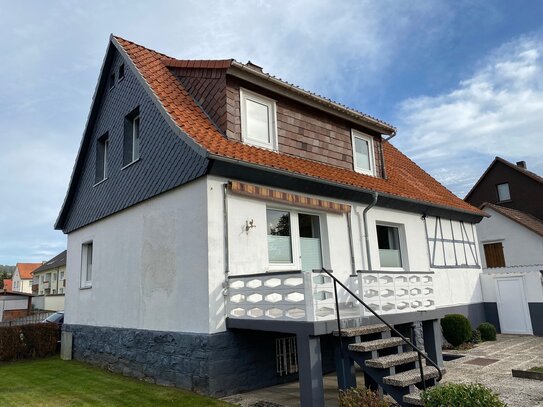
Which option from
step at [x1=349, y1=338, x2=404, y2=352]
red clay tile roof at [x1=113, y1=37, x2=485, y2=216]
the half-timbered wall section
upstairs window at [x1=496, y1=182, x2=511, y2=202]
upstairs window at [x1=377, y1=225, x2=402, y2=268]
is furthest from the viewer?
upstairs window at [x1=496, y1=182, x2=511, y2=202]

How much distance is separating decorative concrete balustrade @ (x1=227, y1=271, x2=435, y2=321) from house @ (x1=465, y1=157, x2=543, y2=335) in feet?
23.2

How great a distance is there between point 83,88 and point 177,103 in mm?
5833

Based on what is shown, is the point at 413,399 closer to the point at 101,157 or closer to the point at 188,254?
the point at 188,254

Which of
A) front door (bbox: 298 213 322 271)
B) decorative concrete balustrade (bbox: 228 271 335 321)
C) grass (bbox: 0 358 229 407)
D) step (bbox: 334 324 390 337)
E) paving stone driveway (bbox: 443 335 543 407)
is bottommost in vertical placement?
paving stone driveway (bbox: 443 335 543 407)

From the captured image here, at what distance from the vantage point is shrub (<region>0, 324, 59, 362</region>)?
12.8m

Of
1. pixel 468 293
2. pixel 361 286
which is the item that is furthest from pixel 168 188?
pixel 468 293

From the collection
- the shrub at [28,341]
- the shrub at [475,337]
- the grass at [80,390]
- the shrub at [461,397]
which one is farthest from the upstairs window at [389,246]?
the shrub at [28,341]

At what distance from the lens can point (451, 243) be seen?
47.2 ft

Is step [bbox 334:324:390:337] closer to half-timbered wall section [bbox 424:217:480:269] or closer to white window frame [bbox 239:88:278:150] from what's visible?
white window frame [bbox 239:88:278:150]

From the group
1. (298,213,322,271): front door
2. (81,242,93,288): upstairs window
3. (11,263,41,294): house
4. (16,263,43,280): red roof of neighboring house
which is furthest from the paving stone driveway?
(16,263,43,280): red roof of neighboring house

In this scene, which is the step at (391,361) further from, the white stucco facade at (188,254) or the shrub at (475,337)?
the shrub at (475,337)

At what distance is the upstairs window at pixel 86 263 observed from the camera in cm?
1313

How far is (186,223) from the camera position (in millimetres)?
8461

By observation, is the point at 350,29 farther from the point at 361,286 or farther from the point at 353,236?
the point at 361,286
